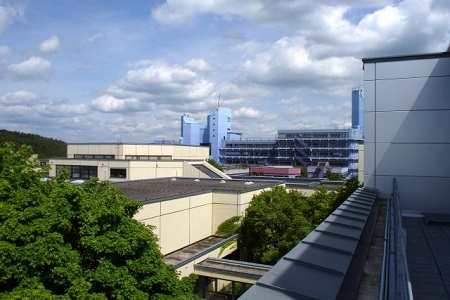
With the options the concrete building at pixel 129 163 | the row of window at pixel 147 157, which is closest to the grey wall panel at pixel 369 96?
the concrete building at pixel 129 163

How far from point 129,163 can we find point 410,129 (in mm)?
36741

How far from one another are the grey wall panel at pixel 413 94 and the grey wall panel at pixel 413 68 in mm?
176

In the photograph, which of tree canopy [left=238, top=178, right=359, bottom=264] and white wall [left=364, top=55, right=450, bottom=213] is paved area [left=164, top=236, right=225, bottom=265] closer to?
tree canopy [left=238, top=178, right=359, bottom=264]

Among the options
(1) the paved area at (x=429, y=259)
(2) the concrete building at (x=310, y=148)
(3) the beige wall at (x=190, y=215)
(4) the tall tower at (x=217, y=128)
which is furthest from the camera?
(4) the tall tower at (x=217, y=128)

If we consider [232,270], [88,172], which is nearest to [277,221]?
[232,270]

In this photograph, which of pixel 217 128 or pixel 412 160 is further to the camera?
pixel 217 128

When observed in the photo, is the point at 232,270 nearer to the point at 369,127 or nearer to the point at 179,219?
the point at 179,219

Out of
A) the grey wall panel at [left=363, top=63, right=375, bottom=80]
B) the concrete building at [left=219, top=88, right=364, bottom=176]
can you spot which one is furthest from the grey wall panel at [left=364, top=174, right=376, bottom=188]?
the concrete building at [left=219, top=88, right=364, bottom=176]

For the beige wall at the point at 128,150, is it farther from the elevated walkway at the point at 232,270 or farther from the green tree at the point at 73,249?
the green tree at the point at 73,249

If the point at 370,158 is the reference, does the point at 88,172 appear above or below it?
below

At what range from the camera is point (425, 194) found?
12523mm

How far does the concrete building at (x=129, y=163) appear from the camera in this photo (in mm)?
45312

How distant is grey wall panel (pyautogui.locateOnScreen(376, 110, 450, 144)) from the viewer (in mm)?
12172

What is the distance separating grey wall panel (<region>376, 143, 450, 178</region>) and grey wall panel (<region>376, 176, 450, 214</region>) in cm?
21
